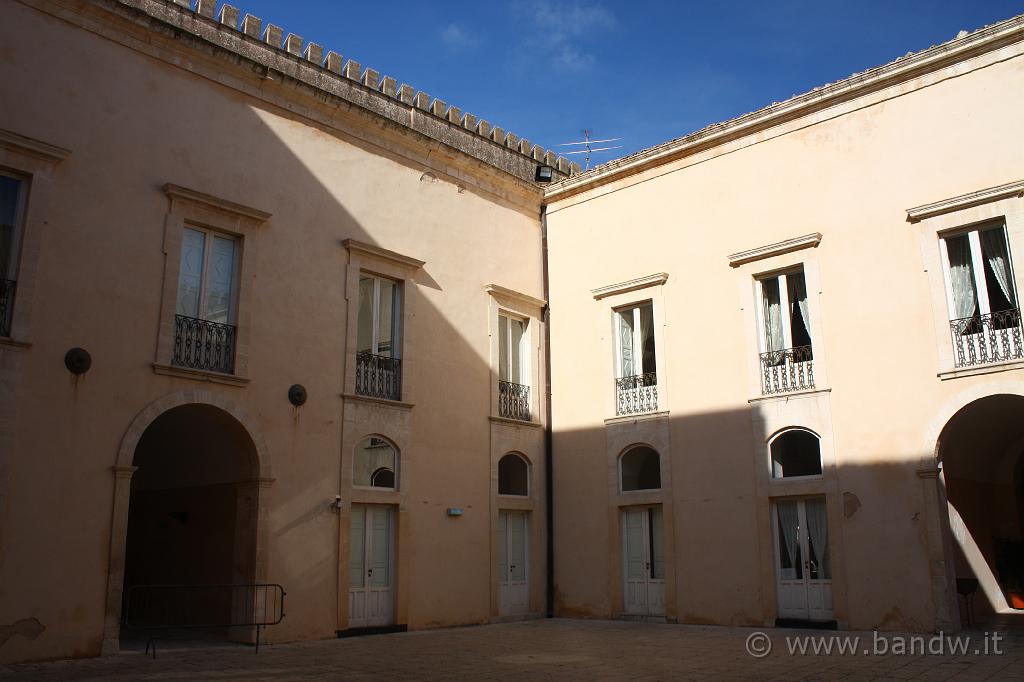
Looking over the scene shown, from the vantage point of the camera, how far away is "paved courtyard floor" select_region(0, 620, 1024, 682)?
9.75m

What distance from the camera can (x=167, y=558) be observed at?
1511 centimetres

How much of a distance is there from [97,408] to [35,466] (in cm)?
102

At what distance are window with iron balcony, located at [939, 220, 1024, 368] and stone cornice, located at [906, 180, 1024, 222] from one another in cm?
38

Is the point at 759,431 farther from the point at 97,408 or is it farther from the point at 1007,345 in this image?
the point at 97,408

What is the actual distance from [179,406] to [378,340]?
3718mm

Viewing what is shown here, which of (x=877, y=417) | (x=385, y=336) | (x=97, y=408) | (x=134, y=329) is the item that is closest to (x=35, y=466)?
(x=97, y=408)

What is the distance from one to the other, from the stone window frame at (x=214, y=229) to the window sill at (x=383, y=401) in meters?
1.77

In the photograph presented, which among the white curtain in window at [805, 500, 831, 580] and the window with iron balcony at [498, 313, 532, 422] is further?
the window with iron balcony at [498, 313, 532, 422]

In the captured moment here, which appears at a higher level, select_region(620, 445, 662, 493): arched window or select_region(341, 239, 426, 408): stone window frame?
select_region(341, 239, 426, 408): stone window frame

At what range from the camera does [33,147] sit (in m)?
11.4

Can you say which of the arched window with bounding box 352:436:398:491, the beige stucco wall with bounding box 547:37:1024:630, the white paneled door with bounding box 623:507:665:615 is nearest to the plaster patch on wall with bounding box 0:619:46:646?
the arched window with bounding box 352:436:398:491

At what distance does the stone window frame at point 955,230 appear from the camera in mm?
12883

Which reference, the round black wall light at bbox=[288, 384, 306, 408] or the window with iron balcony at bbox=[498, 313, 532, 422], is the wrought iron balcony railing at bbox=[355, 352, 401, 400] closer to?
the round black wall light at bbox=[288, 384, 306, 408]

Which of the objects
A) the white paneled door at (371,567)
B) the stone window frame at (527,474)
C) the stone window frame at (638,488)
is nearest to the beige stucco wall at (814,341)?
the stone window frame at (638,488)
